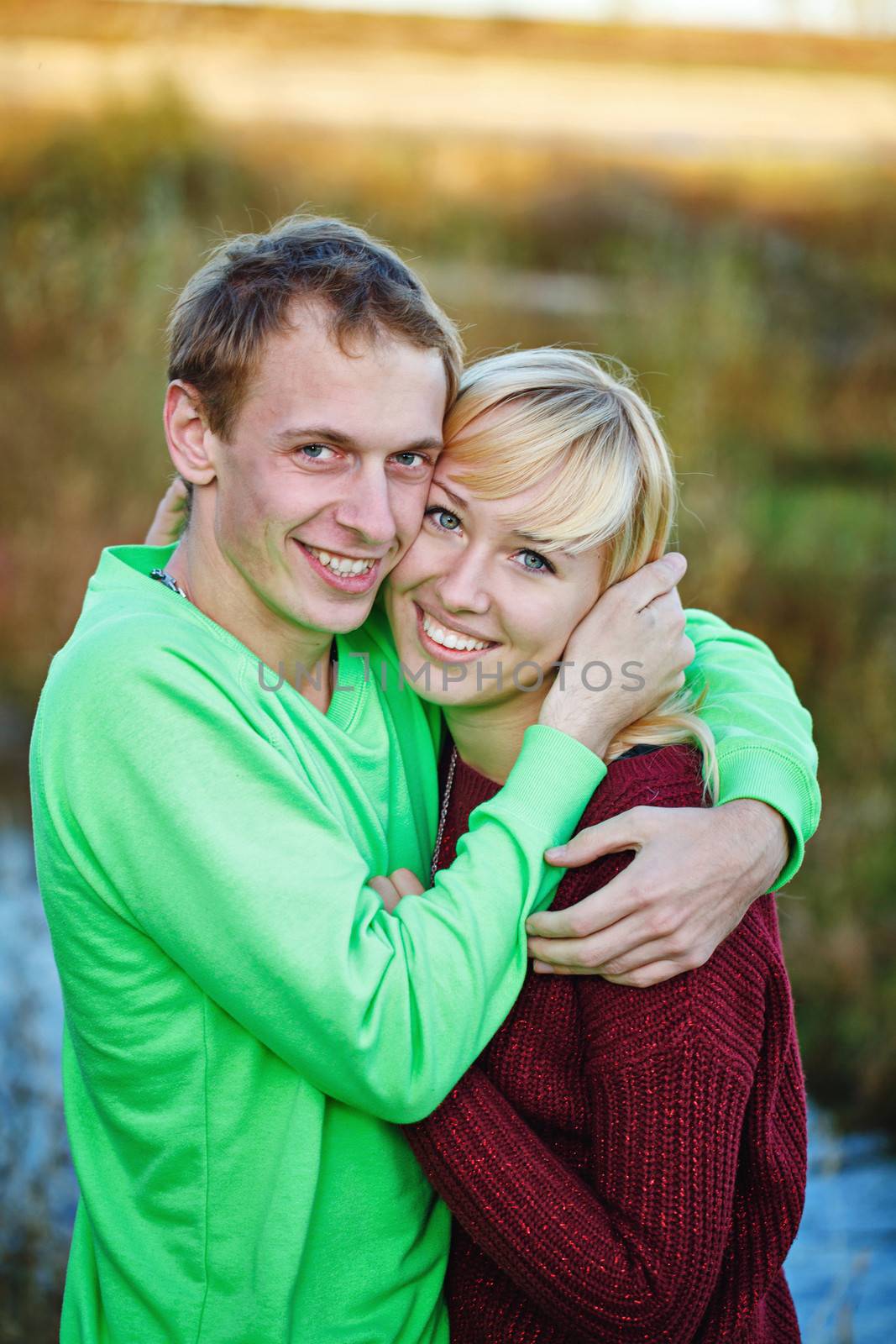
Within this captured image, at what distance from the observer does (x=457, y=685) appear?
216 centimetres

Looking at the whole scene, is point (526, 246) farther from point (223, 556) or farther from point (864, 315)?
point (223, 556)

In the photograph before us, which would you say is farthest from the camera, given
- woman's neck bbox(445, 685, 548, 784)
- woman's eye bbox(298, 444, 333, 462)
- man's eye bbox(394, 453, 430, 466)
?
woman's neck bbox(445, 685, 548, 784)

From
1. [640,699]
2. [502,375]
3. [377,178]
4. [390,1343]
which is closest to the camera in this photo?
[390,1343]

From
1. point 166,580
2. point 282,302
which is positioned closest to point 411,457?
point 282,302

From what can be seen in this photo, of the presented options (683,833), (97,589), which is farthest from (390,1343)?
(97,589)

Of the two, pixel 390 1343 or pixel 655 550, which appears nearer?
pixel 390 1343

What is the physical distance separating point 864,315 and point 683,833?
6.99 m

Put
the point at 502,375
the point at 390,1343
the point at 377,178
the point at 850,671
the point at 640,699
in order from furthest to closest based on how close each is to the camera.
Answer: the point at 377,178 < the point at 850,671 < the point at 502,375 < the point at 640,699 < the point at 390,1343

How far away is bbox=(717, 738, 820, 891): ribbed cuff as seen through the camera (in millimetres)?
2037

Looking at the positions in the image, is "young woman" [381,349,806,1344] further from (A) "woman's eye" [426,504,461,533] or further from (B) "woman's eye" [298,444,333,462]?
(B) "woman's eye" [298,444,333,462]

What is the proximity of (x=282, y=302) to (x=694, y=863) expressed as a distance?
3.31 feet

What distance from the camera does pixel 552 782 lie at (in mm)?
1869

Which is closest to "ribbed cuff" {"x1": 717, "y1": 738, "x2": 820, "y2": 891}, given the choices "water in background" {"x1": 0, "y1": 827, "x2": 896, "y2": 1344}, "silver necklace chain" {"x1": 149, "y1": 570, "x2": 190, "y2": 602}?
"silver necklace chain" {"x1": 149, "y1": 570, "x2": 190, "y2": 602}

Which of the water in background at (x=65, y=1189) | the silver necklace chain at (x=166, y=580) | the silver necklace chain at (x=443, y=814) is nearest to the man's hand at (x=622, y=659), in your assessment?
the silver necklace chain at (x=443, y=814)
